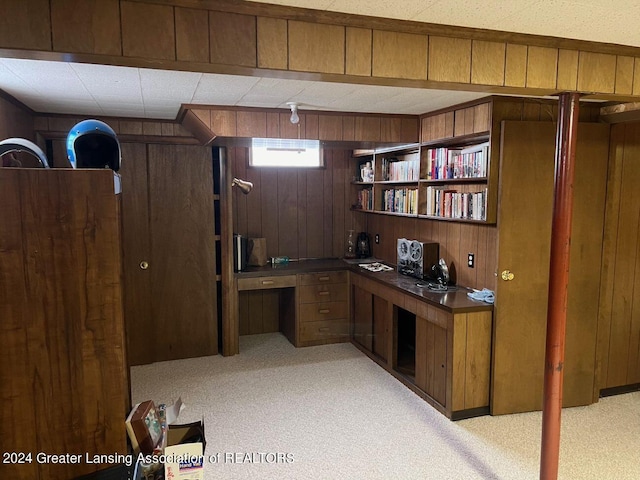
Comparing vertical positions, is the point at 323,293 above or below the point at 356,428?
above

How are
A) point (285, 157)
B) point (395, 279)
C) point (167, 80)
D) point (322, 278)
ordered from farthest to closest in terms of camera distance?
point (285, 157), point (322, 278), point (395, 279), point (167, 80)

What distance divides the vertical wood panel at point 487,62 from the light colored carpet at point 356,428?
2.11m

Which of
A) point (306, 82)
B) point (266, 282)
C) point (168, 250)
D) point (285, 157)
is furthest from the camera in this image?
point (285, 157)

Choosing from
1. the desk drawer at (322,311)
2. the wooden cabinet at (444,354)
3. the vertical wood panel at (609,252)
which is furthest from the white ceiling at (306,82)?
the desk drawer at (322,311)

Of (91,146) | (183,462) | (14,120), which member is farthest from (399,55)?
(14,120)

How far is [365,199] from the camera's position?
17.2ft

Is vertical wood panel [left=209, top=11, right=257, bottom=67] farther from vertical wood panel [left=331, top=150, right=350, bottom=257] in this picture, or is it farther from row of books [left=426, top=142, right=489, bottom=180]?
vertical wood panel [left=331, top=150, right=350, bottom=257]

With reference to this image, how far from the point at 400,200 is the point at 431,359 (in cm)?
157

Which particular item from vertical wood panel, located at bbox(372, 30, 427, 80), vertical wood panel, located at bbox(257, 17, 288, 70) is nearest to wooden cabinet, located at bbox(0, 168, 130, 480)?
vertical wood panel, located at bbox(257, 17, 288, 70)

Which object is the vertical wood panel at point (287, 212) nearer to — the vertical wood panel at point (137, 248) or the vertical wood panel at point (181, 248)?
the vertical wood panel at point (181, 248)

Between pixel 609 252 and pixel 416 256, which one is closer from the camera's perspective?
pixel 609 252

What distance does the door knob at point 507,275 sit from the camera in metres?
3.29

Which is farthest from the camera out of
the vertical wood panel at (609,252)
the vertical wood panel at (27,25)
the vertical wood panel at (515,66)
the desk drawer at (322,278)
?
the desk drawer at (322,278)

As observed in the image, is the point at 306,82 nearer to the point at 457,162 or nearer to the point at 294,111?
the point at 294,111
